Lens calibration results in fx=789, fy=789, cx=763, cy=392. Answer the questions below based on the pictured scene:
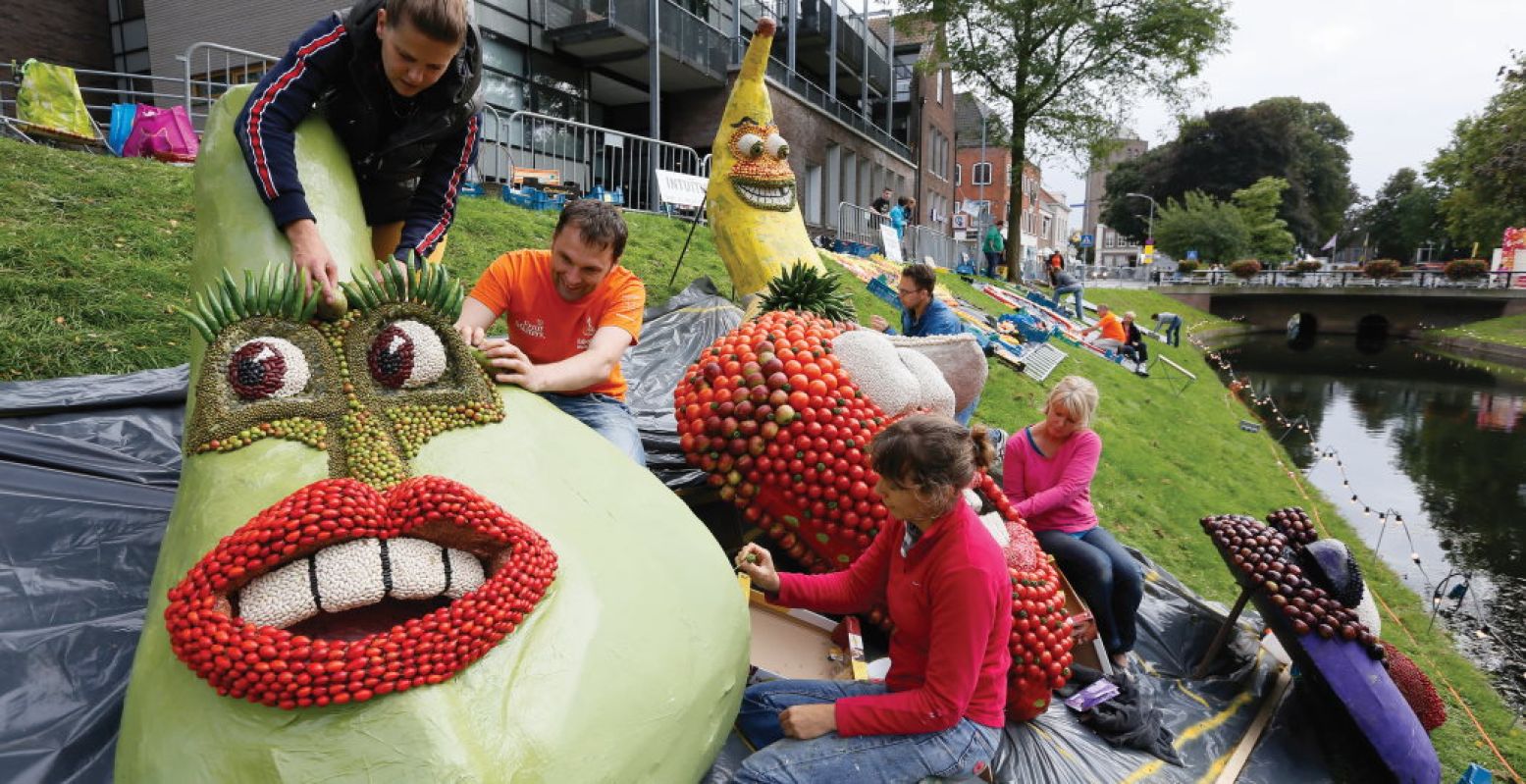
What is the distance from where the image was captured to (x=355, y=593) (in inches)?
58.3

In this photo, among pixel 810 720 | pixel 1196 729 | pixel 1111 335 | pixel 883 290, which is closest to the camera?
pixel 810 720

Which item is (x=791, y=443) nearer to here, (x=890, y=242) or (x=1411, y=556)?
(x=1411, y=556)

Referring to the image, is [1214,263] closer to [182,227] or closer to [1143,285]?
[1143,285]

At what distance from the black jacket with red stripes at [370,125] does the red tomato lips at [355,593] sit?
0.96 meters

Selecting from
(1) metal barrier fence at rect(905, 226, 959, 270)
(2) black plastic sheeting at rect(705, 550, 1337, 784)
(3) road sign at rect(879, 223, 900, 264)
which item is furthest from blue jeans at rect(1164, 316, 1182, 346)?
(2) black plastic sheeting at rect(705, 550, 1337, 784)

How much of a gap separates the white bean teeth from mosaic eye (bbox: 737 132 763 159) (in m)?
4.18

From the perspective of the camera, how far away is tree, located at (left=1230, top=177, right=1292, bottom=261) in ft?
135

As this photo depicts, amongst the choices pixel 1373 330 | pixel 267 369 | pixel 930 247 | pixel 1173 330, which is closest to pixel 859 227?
pixel 930 247

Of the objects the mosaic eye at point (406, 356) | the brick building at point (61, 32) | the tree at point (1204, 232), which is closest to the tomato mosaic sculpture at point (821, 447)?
the mosaic eye at point (406, 356)

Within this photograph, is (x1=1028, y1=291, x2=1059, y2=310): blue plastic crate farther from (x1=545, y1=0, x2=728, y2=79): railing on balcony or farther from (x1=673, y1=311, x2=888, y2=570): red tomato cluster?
(x1=673, y1=311, x2=888, y2=570): red tomato cluster

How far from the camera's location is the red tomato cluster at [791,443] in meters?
2.63

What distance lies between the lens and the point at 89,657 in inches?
79.6

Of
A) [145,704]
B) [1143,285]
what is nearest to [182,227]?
[145,704]

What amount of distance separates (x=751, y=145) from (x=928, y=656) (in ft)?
13.1
